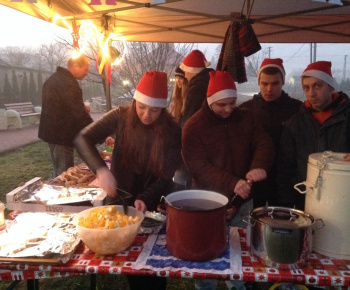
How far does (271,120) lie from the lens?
276 cm

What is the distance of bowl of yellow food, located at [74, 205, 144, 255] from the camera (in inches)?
57.4

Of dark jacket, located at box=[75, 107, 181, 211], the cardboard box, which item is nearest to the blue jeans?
the cardboard box

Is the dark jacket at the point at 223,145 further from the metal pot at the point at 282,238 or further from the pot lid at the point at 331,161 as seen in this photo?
the metal pot at the point at 282,238

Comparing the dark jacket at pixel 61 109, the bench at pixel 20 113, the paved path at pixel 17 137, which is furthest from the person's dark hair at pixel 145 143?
the bench at pixel 20 113

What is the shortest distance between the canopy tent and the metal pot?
6.17 ft

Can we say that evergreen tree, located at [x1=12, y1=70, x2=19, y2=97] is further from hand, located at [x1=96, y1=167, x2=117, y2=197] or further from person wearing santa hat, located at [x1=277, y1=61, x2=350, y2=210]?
person wearing santa hat, located at [x1=277, y1=61, x2=350, y2=210]

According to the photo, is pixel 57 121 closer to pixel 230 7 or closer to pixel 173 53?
pixel 230 7

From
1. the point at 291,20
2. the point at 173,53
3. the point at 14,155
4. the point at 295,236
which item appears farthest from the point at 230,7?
the point at 14,155

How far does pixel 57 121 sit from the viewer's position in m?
4.22

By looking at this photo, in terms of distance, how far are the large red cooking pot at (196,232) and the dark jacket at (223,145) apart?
0.73m

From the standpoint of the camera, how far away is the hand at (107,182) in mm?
1825

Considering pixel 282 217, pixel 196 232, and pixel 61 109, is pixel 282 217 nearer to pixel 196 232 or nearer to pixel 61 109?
pixel 196 232

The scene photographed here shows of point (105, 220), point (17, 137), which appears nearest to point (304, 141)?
point (105, 220)

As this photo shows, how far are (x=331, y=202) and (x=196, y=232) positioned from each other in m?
0.62
